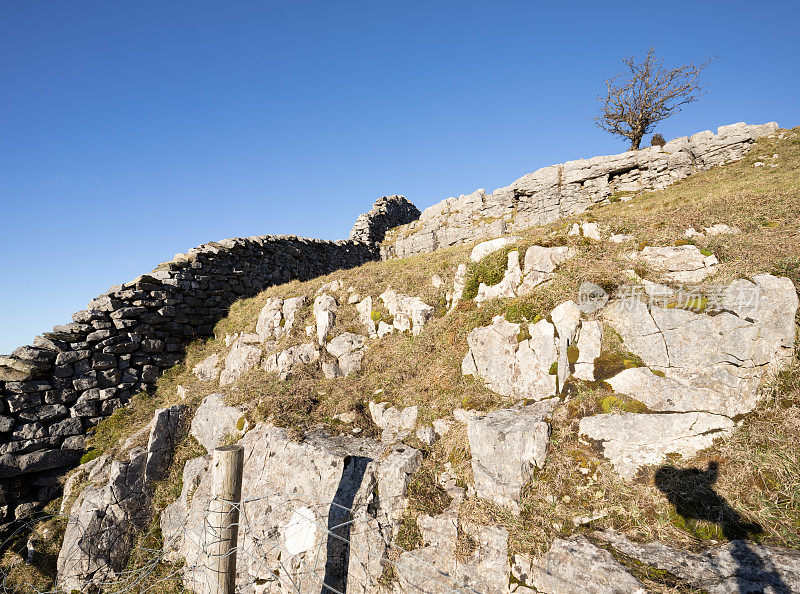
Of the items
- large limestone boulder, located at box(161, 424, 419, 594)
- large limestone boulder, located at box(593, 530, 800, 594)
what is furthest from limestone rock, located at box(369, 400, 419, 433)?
large limestone boulder, located at box(593, 530, 800, 594)

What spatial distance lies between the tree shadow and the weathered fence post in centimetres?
588

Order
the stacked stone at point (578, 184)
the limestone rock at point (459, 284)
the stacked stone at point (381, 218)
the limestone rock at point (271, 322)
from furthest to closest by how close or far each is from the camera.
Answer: the stacked stone at point (381, 218) < the stacked stone at point (578, 184) < the limestone rock at point (271, 322) < the limestone rock at point (459, 284)

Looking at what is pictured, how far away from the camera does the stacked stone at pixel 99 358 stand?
405 inches

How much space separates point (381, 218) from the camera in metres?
28.4

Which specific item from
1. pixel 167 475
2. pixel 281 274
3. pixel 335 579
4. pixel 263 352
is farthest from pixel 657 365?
pixel 281 274

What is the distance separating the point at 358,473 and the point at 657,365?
586 centimetres

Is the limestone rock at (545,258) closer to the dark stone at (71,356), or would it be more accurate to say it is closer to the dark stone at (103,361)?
the dark stone at (103,361)

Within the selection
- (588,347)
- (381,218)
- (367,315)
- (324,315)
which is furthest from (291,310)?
(381,218)

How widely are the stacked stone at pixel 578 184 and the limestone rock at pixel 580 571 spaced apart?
16.1m

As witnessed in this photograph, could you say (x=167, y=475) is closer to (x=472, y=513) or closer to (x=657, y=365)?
(x=472, y=513)

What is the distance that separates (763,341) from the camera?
6113mm

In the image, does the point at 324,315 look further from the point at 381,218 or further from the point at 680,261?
the point at 381,218

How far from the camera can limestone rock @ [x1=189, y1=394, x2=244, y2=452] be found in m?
9.16

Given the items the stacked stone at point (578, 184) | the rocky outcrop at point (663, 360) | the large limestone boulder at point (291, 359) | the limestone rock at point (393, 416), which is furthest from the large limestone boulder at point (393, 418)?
the stacked stone at point (578, 184)
